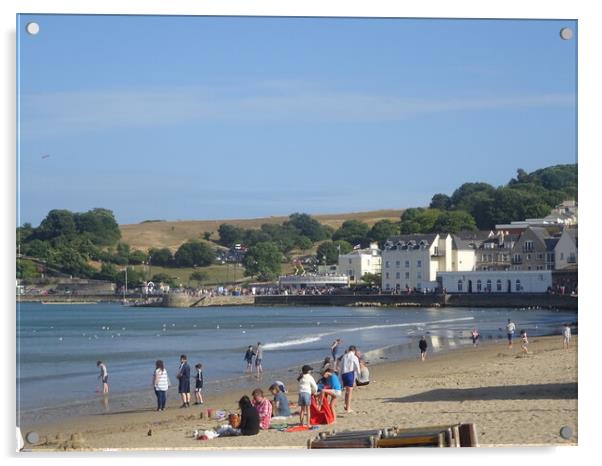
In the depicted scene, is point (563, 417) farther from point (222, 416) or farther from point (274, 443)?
point (222, 416)

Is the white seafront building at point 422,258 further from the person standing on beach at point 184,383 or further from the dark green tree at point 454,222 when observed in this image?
the person standing on beach at point 184,383

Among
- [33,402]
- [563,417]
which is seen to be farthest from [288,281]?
[563,417]

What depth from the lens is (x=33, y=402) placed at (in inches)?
597

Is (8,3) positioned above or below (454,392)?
above

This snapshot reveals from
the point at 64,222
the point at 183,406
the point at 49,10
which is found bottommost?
the point at 183,406

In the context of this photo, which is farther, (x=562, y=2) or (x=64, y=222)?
(x=64, y=222)

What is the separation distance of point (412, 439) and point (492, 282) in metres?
42.3

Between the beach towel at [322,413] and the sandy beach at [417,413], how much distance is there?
0.14m

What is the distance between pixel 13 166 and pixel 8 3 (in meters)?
1.43

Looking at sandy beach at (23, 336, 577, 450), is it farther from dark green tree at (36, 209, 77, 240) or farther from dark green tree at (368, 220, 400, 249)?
dark green tree at (368, 220, 400, 249)

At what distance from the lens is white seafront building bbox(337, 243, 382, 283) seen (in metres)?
45.8

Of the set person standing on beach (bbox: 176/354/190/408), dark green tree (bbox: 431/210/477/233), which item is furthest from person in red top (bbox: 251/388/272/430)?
dark green tree (bbox: 431/210/477/233)

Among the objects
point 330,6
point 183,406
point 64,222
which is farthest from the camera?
point 183,406

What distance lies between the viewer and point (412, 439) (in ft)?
30.2
